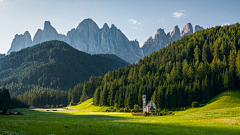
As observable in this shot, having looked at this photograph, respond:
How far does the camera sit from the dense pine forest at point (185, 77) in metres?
107

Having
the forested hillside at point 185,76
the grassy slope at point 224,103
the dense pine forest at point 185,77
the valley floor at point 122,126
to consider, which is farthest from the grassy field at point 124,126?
the dense pine forest at point 185,77

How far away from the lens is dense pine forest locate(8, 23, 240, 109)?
107 metres

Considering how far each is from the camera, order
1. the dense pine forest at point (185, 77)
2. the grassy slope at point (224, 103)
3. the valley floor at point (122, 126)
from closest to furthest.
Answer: the valley floor at point (122, 126) → the grassy slope at point (224, 103) → the dense pine forest at point (185, 77)

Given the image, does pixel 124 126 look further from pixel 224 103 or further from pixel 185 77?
pixel 185 77

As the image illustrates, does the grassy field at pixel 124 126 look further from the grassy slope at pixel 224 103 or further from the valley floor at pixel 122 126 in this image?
the grassy slope at pixel 224 103

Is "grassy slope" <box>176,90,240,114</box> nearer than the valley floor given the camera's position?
No

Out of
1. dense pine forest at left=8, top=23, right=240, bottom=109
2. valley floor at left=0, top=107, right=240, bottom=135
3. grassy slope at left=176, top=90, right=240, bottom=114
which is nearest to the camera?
valley floor at left=0, top=107, right=240, bottom=135

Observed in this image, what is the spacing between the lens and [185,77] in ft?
415

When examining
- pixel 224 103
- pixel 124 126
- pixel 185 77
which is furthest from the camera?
pixel 185 77

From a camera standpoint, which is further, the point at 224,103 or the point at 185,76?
the point at 185,76

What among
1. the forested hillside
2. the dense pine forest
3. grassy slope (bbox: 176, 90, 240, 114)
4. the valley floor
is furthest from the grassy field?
the dense pine forest

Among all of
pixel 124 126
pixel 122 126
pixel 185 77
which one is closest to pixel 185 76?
pixel 185 77

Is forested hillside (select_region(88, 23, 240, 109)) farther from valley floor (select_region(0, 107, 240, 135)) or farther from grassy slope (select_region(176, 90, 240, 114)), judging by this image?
valley floor (select_region(0, 107, 240, 135))

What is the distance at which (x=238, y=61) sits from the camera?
11488 centimetres
